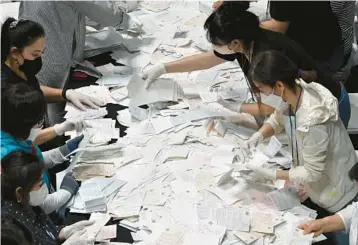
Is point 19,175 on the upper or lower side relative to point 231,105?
upper

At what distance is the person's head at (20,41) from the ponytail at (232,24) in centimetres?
72

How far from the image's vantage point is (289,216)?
1.82 m

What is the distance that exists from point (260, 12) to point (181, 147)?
1.44 meters

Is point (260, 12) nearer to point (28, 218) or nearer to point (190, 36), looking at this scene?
point (190, 36)

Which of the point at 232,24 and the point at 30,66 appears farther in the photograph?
the point at 30,66

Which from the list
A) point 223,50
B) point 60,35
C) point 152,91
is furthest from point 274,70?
point 60,35

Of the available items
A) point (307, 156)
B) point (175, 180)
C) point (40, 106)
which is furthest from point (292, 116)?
point (40, 106)

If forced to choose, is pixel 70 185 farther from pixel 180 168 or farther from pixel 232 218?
pixel 232 218

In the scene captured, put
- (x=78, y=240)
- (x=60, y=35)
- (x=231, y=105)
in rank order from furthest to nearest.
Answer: (x=60, y=35) < (x=231, y=105) < (x=78, y=240)

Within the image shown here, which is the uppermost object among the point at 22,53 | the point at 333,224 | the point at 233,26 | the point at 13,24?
the point at 233,26

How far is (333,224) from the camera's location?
1.75m

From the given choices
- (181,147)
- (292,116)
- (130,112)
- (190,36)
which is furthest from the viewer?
(190,36)

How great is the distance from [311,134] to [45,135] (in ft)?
3.70

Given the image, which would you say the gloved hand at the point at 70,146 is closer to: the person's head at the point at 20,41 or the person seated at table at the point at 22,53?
the person seated at table at the point at 22,53
